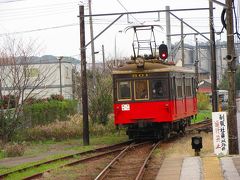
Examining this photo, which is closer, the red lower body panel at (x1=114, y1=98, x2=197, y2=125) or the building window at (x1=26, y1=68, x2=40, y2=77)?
the red lower body panel at (x1=114, y1=98, x2=197, y2=125)

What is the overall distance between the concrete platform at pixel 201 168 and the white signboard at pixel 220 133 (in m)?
0.31

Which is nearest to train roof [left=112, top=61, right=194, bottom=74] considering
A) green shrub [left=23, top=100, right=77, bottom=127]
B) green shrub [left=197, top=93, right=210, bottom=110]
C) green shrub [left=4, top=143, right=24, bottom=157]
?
green shrub [left=4, top=143, right=24, bottom=157]

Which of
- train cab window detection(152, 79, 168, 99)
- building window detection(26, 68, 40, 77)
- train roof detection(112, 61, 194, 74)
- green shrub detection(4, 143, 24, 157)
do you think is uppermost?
building window detection(26, 68, 40, 77)

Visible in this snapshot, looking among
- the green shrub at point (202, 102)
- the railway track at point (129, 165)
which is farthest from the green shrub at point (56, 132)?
the green shrub at point (202, 102)

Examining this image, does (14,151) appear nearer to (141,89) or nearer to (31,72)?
(141,89)

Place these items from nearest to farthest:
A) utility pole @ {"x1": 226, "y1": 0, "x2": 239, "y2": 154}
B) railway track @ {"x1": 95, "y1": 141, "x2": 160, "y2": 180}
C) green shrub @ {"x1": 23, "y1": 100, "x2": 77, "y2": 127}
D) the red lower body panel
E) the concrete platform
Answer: the concrete platform, railway track @ {"x1": 95, "y1": 141, "x2": 160, "y2": 180}, utility pole @ {"x1": 226, "y1": 0, "x2": 239, "y2": 154}, the red lower body panel, green shrub @ {"x1": 23, "y1": 100, "x2": 77, "y2": 127}

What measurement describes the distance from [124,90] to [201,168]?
9.31m

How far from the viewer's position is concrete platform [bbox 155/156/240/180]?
12.3 metres

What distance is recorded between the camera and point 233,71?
15.6m

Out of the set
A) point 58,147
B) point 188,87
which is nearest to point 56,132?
point 58,147

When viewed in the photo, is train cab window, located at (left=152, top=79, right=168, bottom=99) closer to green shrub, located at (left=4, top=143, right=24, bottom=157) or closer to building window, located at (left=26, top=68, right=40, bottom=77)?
green shrub, located at (left=4, top=143, right=24, bottom=157)

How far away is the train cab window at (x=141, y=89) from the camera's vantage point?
22375 millimetres

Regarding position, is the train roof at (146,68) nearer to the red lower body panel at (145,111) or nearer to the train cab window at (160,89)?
the train cab window at (160,89)

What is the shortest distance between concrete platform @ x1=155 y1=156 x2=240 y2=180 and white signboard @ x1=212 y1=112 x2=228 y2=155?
0.31m
